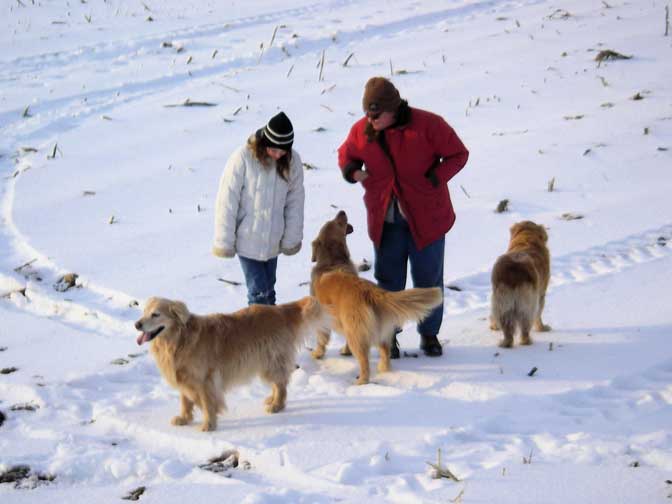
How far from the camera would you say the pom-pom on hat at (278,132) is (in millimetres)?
4526

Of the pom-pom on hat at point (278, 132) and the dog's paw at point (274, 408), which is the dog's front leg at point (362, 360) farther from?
the pom-pom on hat at point (278, 132)

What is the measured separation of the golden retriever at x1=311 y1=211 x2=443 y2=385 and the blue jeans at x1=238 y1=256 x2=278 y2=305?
0.33m

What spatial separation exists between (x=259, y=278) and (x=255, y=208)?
55 centimetres

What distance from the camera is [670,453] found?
3766mm

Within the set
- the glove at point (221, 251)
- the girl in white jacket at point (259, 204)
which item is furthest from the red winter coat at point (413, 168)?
the glove at point (221, 251)

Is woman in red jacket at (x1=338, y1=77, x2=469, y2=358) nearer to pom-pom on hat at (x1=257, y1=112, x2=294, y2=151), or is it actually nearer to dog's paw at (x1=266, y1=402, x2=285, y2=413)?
pom-pom on hat at (x1=257, y1=112, x2=294, y2=151)

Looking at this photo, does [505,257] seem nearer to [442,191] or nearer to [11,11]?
[442,191]

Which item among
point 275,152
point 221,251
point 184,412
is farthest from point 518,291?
point 184,412

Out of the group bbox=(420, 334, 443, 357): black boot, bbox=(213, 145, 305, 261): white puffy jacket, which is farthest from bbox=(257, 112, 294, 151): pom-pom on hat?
bbox=(420, 334, 443, 357): black boot

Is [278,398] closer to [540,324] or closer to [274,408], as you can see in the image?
[274,408]

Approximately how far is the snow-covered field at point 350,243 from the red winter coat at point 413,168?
1087mm

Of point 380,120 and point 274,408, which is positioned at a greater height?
point 380,120

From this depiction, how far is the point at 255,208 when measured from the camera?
16.0ft

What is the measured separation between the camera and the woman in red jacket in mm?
4613
